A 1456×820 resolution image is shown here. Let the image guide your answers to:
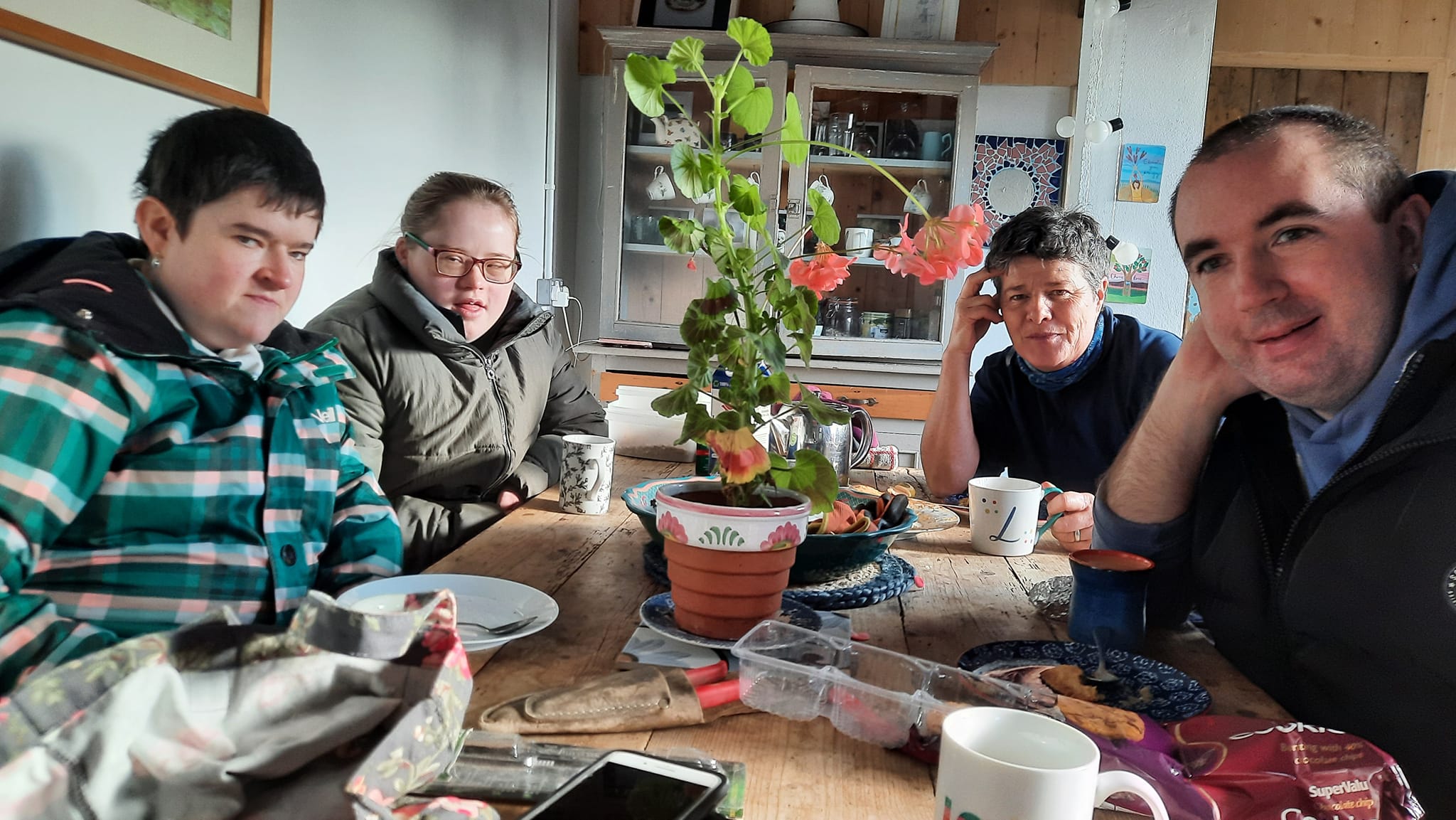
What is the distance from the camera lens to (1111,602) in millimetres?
914

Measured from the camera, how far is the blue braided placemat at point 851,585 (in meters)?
1.01

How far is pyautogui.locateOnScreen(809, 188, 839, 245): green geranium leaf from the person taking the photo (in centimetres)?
86

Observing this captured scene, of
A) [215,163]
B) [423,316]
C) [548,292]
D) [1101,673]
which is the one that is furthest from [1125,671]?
[548,292]

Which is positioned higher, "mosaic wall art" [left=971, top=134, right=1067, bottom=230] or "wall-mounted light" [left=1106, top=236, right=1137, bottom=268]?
"mosaic wall art" [left=971, top=134, right=1067, bottom=230]

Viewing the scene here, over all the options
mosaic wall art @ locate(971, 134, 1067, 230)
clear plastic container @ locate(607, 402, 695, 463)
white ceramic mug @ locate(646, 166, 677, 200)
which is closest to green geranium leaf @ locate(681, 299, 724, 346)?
clear plastic container @ locate(607, 402, 695, 463)

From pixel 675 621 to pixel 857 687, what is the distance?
224 millimetres

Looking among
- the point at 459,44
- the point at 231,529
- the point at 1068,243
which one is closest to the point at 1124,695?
the point at 231,529

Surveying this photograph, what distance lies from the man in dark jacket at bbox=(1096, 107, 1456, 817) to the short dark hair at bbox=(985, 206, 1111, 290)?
657 mm

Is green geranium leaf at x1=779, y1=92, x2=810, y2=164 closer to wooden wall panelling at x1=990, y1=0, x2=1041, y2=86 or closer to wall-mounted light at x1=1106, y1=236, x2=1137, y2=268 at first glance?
wall-mounted light at x1=1106, y1=236, x2=1137, y2=268

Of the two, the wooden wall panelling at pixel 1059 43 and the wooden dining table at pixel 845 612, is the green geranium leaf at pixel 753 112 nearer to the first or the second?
the wooden dining table at pixel 845 612

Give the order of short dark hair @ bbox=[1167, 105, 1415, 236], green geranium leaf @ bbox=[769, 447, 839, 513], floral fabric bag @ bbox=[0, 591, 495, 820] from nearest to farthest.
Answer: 1. floral fabric bag @ bbox=[0, 591, 495, 820]
2. green geranium leaf @ bbox=[769, 447, 839, 513]
3. short dark hair @ bbox=[1167, 105, 1415, 236]

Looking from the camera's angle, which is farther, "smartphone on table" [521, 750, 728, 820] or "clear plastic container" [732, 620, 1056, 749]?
"clear plastic container" [732, 620, 1056, 749]

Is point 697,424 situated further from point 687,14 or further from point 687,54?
point 687,14

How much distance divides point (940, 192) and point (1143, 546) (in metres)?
2.60
